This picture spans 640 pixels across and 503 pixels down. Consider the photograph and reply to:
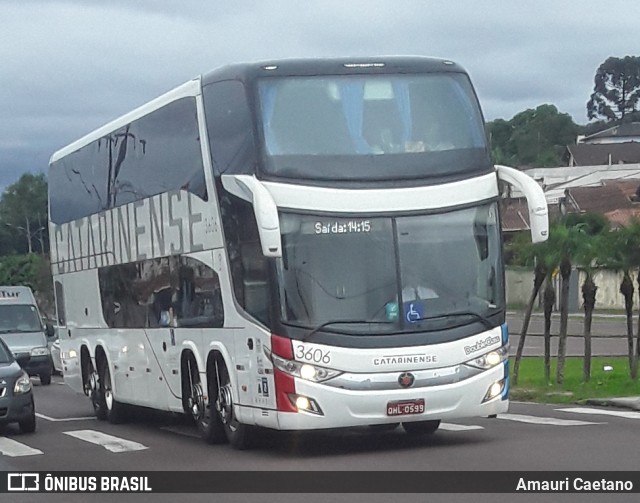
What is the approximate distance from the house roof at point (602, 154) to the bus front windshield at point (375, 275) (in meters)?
95.7

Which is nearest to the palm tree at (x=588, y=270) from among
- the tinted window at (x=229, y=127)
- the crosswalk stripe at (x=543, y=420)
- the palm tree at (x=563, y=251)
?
the palm tree at (x=563, y=251)

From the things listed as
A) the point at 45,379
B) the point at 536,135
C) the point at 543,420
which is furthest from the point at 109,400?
the point at 536,135

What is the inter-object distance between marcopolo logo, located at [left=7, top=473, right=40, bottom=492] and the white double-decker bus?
8.06ft

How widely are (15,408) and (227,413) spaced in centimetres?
420

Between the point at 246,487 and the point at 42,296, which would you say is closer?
the point at 246,487

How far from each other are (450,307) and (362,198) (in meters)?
1.52

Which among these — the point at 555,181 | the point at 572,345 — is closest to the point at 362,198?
the point at 572,345

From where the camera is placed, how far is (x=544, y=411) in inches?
779

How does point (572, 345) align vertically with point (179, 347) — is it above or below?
below

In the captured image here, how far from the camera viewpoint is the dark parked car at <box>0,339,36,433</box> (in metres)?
18.5

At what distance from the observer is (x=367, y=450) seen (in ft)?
49.4

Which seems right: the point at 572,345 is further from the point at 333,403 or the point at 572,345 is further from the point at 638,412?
the point at 333,403

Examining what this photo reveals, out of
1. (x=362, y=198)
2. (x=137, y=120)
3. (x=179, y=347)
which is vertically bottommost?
(x=179, y=347)

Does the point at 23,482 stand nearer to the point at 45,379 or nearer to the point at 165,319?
the point at 165,319
